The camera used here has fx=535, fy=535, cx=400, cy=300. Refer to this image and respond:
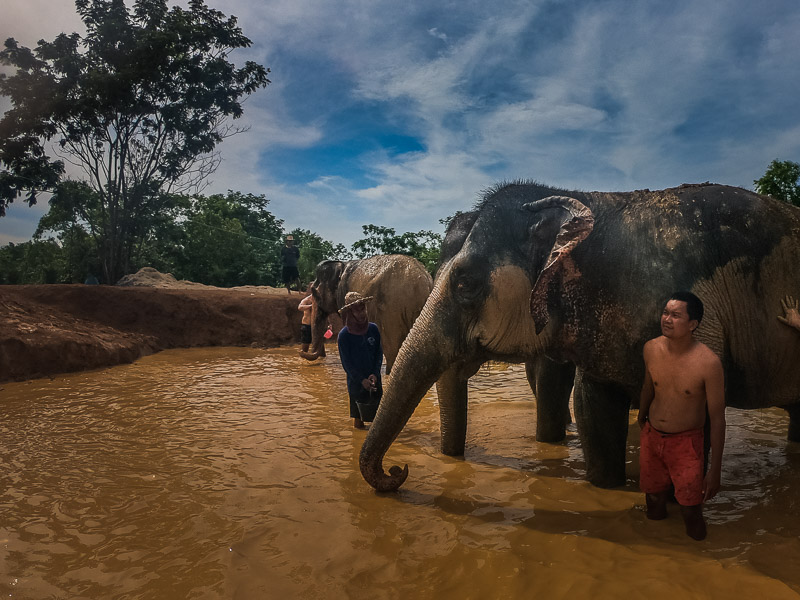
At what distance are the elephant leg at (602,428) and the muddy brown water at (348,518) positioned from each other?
5.4 inches

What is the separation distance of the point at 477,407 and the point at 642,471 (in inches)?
152

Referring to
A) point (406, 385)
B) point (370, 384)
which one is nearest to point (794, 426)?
point (406, 385)

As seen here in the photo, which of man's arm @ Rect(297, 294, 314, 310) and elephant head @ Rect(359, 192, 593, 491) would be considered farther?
man's arm @ Rect(297, 294, 314, 310)

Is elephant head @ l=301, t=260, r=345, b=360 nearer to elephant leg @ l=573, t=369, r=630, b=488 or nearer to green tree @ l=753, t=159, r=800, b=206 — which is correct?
elephant leg @ l=573, t=369, r=630, b=488

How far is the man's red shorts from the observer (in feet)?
9.82

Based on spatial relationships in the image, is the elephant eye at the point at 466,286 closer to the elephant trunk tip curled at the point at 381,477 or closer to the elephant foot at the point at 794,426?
the elephant trunk tip curled at the point at 381,477

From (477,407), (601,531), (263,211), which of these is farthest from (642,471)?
(263,211)

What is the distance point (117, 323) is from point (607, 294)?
1411cm

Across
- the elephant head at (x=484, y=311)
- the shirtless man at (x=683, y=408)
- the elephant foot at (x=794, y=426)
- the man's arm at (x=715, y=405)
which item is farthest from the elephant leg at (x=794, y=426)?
the elephant head at (x=484, y=311)

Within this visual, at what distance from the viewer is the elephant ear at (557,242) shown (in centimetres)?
321

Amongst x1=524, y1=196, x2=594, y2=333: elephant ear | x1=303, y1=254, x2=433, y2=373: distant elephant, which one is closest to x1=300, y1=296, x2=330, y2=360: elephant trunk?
x1=303, y1=254, x2=433, y2=373: distant elephant

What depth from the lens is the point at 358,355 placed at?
218 inches

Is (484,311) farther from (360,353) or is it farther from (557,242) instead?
(360,353)

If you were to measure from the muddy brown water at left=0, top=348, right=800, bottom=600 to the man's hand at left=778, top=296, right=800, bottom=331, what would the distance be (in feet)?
3.91
